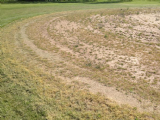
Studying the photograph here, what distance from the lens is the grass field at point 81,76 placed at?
4484 millimetres

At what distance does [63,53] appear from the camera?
325 inches

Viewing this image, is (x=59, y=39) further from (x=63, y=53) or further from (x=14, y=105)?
(x=14, y=105)

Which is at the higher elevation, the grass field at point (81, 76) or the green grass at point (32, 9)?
the green grass at point (32, 9)

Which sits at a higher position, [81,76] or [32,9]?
[32,9]

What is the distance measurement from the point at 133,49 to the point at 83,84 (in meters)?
4.41

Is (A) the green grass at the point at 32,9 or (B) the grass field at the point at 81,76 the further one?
(A) the green grass at the point at 32,9

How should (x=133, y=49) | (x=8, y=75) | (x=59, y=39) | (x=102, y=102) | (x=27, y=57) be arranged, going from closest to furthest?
(x=102, y=102)
(x=8, y=75)
(x=27, y=57)
(x=133, y=49)
(x=59, y=39)

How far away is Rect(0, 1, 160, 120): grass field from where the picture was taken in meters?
4.48

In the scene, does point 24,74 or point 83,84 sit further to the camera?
point 24,74

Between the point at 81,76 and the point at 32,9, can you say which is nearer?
the point at 81,76

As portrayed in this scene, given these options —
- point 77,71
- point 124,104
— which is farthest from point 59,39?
point 124,104

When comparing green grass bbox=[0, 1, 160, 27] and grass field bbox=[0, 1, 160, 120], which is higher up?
green grass bbox=[0, 1, 160, 27]

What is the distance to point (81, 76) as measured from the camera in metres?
6.11

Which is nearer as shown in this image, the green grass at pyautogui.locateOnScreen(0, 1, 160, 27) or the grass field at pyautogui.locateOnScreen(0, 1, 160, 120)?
the grass field at pyautogui.locateOnScreen(0, 1, 160, 120)
